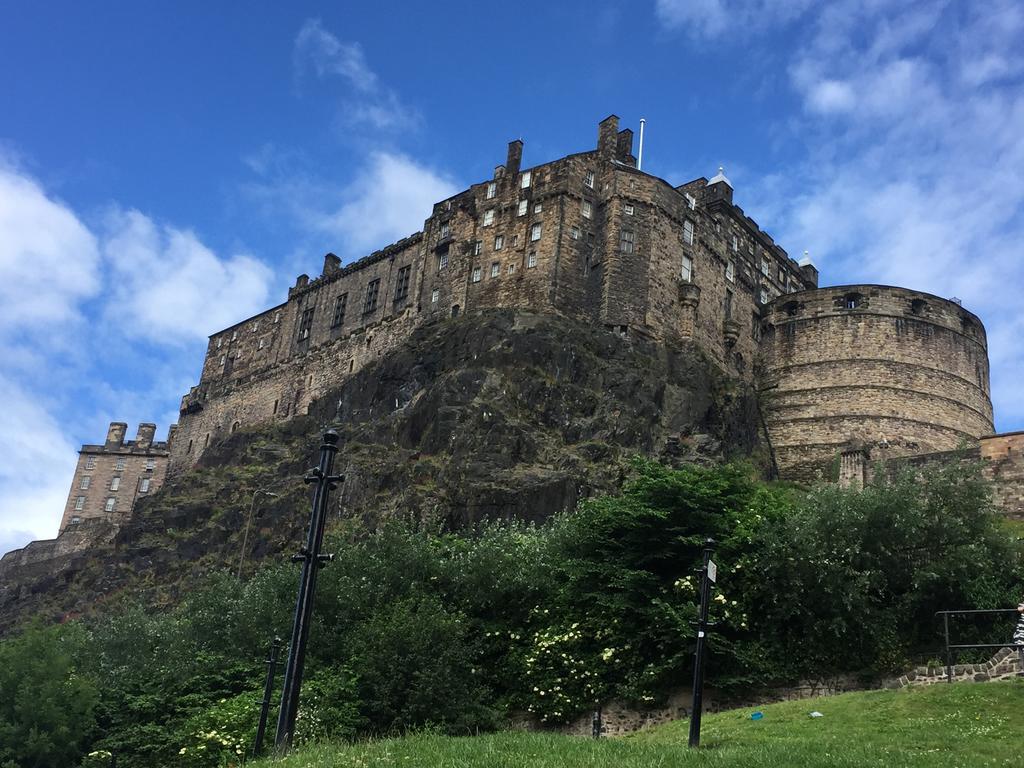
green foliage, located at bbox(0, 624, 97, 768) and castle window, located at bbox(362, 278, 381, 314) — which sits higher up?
castle window, located at bbox(362, 278, 381, 314)

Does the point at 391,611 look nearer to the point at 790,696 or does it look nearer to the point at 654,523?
the point at 654,523

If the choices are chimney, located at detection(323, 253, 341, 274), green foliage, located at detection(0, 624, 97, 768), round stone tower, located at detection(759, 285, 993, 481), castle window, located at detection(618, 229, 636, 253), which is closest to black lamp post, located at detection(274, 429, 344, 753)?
green foliage, located at detection(0, 624, 97, 768)

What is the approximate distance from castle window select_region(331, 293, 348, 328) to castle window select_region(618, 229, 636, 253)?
21.2m

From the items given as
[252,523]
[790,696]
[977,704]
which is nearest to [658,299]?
[252,523]

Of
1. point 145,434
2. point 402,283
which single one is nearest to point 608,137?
point 402,283

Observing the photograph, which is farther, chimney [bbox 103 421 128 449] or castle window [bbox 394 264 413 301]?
chimney [bbox 103 421 128 449]

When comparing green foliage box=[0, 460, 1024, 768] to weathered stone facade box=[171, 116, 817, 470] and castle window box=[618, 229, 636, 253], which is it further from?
castle window box=[618, 229, 636, 253]

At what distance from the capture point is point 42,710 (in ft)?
100.0

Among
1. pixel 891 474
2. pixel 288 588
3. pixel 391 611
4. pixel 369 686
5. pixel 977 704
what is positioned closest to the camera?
pixel 977 704

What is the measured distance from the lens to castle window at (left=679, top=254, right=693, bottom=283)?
57.5m

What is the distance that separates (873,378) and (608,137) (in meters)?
19.9

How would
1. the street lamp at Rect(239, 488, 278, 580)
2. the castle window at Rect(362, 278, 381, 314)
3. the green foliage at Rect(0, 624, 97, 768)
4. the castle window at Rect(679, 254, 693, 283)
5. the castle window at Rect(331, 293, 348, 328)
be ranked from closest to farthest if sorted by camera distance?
the green foliage at Rect(0, 624, 97, 768) < the street lamp at Rect(239, 488, 278, 580) < the castle window at Rect(679, 254, 693, 283) < the castle window at Rect(362, 278, 381, 314) < the castle window at Rect(331, 293, 348, 328)

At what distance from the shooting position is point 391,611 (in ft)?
100.0

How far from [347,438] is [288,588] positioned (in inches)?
783
